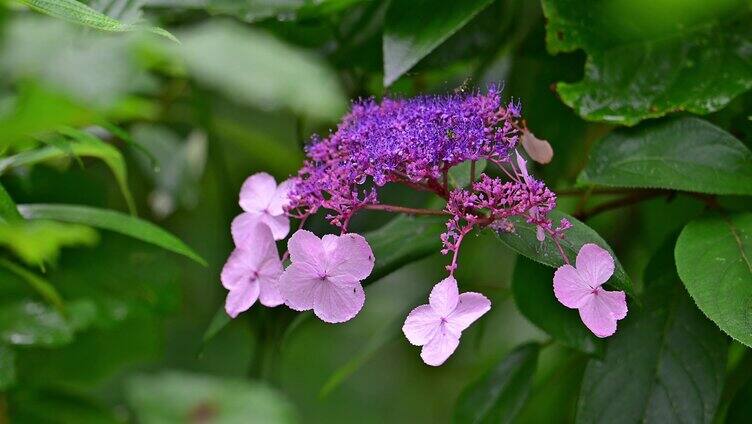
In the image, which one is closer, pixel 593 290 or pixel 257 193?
pixel 593 290

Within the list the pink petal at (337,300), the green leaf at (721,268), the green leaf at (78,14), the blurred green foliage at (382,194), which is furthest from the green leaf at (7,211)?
the green leaf at (721,268)

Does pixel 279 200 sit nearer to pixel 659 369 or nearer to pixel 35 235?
pixel 35 235

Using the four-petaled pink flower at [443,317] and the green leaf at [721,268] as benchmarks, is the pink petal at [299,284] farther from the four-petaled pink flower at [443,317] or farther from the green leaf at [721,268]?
the green leaf at [721,268]

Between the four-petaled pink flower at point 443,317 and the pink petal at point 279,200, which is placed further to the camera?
the pink petal at point 279,200

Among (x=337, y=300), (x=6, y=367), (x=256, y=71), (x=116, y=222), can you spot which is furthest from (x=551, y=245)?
(x=256, y=71)

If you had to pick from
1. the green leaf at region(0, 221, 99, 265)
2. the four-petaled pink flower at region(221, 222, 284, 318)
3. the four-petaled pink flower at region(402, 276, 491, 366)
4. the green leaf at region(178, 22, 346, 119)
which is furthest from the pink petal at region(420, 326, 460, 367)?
the green leaf at region(178, 22, 346, 119)

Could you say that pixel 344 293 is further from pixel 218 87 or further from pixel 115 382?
pixel 115 382
